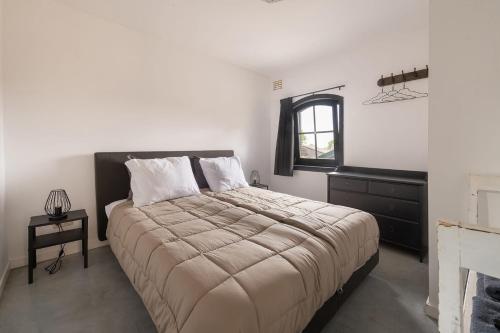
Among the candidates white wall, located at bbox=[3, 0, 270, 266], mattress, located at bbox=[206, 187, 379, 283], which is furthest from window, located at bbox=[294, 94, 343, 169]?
white wall, located at bbox=[3, 0, 270, 266]

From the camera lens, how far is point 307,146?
3.88m

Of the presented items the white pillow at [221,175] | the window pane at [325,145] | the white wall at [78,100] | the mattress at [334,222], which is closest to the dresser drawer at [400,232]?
the mattress at [334,222]

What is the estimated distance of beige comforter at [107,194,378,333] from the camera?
0.90m

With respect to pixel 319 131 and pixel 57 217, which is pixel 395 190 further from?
pixel 57 217

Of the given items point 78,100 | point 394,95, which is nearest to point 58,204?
point 78,100

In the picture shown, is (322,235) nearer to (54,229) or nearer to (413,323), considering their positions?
(413,323)

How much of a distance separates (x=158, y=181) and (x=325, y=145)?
8.40ft

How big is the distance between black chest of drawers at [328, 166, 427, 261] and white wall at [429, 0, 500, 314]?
0.86 metres

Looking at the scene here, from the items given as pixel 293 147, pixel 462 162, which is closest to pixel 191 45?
pixel 293 147

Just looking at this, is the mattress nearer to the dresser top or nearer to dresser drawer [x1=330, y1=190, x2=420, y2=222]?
dresser drawer [x1=330, y1=190, x2=420, y2=222]

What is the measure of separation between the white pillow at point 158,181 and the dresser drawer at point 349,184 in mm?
1733

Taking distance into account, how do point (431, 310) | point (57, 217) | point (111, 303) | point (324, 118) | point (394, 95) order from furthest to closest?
point (324, 118) < point (394, 95) < point (57, 217) < point (111, 303) < point (431, 310)

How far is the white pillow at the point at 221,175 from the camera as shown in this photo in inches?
110

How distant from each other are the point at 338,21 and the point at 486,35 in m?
1.47
